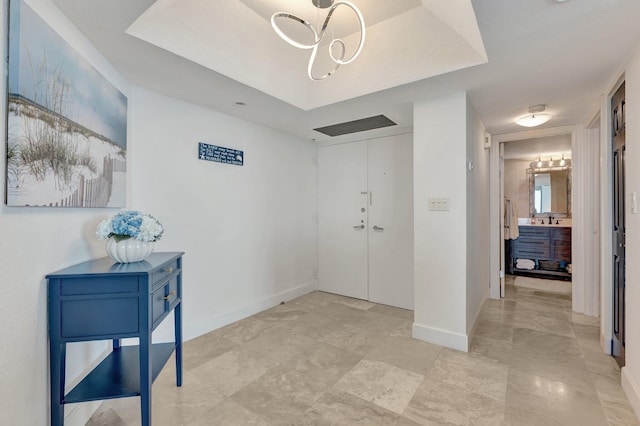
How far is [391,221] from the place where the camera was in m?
3.69

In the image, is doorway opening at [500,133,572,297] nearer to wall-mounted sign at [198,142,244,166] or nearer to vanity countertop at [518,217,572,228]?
vanity countertop at [518,217,572,228]

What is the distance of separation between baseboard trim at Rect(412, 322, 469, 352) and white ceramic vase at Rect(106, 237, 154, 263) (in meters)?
2.38

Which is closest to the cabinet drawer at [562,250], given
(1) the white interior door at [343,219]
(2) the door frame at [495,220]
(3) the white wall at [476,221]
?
(2) the door frame at [495,220]

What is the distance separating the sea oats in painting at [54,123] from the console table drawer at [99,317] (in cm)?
52

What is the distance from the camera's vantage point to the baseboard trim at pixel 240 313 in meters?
2.71

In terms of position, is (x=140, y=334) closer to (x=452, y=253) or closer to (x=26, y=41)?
(x=26, y=41)

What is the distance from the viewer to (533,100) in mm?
2592

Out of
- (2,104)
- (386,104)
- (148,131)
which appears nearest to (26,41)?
(2,104)

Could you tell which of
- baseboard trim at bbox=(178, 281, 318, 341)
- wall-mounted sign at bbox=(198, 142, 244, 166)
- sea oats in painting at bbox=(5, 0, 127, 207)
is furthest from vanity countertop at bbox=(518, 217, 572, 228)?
sea oats in painting at bbox=(5, 0, 127, 207)

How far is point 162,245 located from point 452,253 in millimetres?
2531

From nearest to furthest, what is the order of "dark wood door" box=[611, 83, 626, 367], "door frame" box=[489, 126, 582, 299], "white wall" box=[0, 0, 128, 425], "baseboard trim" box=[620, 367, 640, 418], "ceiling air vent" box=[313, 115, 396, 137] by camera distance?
"white wall" box=[0, 0, 128, 425] < "baseboard trim" box=[620, 367, 640, 418] < "dark wood door" box=[611, 83, 626, 367] < "ceiling air vent" box=[313, 115, 396, 137] < "door frame" box=[489, 126, 582, 299]

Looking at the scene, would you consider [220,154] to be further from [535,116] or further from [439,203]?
[535,116]

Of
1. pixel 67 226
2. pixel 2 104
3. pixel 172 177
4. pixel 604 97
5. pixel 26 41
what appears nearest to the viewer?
pixel 2 104

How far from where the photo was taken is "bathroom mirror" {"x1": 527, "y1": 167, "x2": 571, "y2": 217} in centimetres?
531
